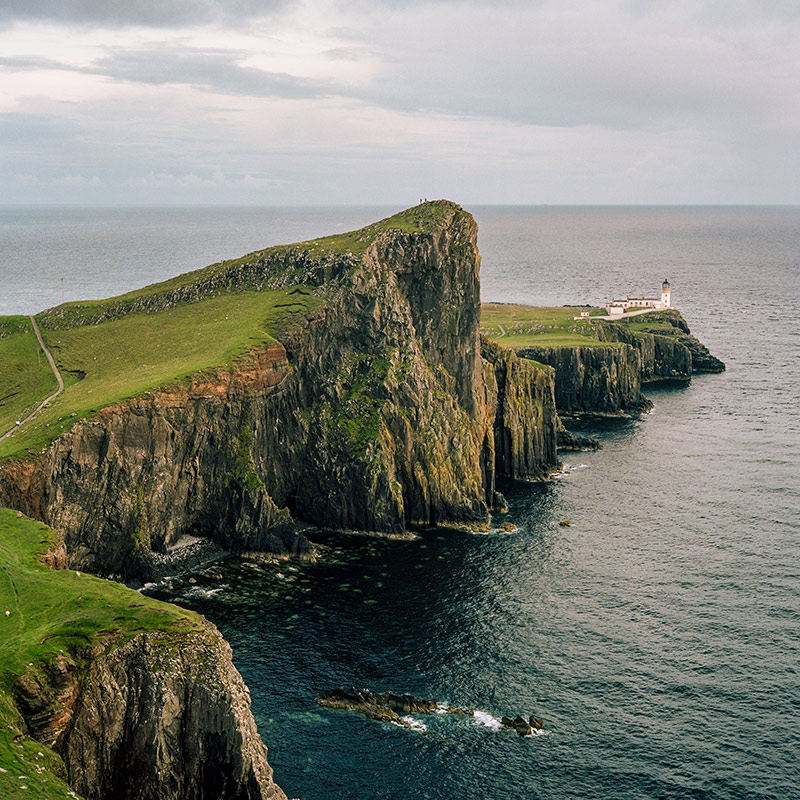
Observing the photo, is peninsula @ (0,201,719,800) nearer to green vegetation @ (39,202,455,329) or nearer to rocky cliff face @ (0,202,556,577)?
rocky cliff face @ (0,202,556,577)

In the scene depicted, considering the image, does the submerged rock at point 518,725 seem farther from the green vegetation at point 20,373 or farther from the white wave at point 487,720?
the green vegetation at point 20,373

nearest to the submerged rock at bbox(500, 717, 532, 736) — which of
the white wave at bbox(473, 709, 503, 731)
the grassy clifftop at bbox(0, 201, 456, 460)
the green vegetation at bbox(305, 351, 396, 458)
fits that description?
the white wave at bbox(473, 709, 503, 731)

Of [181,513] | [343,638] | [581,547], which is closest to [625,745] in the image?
[343,638]

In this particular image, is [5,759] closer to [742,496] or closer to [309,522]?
[309,522]

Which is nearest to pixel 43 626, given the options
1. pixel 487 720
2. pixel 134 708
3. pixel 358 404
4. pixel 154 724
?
pixel 134 708

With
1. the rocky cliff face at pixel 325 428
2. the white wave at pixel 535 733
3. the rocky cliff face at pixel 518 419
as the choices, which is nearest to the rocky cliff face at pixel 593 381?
the rocky cliff face at pixel 325 428

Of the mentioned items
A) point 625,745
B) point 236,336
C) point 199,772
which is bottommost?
point 625,745

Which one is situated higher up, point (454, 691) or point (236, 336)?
Result: point (236, 336)
